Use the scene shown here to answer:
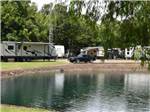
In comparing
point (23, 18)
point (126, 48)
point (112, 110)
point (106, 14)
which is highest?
point (23, 18)

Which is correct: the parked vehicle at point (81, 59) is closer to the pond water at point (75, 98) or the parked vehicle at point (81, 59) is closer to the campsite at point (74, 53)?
the campsite at point (74, 53)

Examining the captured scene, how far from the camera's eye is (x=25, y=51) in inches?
2549

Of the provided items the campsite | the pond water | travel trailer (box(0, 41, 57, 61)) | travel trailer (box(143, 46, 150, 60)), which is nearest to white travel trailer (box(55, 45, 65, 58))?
the campsite

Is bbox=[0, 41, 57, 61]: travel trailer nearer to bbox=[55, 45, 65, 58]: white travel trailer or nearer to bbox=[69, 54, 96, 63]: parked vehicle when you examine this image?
bbox=[69, 54, 96, 63]: parked vehicle

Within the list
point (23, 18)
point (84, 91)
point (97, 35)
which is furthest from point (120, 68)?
point (97, 35)

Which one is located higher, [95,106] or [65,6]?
[65,6]

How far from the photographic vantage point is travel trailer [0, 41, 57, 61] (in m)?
62.6

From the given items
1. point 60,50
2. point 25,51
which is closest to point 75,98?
point 25,51

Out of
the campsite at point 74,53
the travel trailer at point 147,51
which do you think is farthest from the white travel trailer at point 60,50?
the travel trailer at point 147,51

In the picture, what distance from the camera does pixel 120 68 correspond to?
59.7 meters

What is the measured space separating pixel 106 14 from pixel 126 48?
2.39 ft

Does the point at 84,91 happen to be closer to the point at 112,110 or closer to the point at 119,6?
the point at 112,110

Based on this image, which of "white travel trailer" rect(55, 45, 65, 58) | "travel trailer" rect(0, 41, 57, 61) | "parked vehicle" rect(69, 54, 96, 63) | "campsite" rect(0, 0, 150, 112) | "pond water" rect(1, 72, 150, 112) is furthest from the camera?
"white travel trailer" rect(55, 45, 65, 58)

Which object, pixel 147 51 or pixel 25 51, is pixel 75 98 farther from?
pixel 25 51
